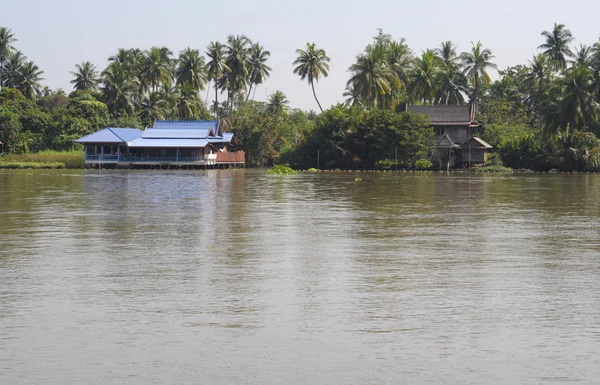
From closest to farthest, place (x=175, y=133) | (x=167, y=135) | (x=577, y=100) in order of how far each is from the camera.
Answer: (x=577, y=100)
(x=167, y=135)
(x=175, y=133)

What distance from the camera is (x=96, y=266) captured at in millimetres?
13883

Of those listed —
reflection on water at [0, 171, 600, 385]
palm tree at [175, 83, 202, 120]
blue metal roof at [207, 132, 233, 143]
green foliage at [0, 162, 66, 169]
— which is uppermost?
palm tree at [175, 83, 202, 120]

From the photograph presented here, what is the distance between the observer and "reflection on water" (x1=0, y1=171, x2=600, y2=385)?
7.67 metres

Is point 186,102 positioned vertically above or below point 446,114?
above

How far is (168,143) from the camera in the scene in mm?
88562

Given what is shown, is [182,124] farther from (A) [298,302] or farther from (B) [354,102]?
(A) [298,302]

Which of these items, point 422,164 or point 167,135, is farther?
point 167,135

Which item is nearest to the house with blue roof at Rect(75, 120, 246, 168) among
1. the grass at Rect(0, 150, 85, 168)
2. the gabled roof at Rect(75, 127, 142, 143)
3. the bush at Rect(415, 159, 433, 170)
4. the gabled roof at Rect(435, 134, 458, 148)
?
the gabled roof at Rect(75, 127, 142, 143)

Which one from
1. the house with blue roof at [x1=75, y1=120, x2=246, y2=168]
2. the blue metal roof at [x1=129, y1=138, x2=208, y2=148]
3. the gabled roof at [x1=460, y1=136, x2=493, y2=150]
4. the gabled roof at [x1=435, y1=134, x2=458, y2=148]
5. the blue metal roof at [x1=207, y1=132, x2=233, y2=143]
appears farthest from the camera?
the blue metal roof at [x1=207, y1=132, x2=233, y2=143]

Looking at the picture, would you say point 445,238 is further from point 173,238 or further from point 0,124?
point 0,124

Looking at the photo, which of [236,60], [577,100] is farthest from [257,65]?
[577,100]

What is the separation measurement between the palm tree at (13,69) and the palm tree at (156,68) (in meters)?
18.4

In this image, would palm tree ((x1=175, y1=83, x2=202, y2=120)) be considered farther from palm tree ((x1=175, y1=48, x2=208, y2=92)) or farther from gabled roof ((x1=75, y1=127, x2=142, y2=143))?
gabled roof ((x1=75, y1=127, x2=142, y2=143))

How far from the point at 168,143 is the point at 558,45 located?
50660 mm
